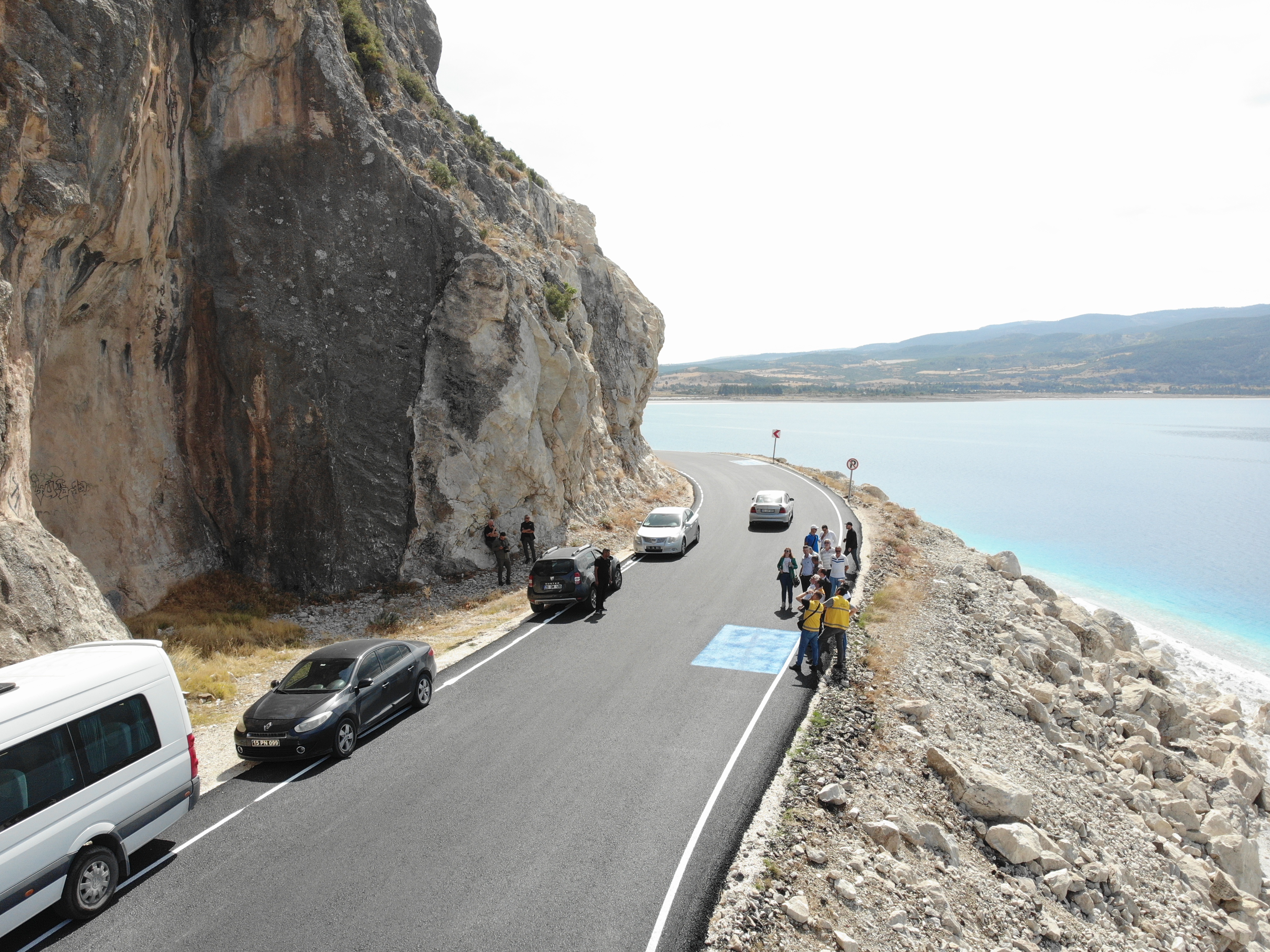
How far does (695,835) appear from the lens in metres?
8.92

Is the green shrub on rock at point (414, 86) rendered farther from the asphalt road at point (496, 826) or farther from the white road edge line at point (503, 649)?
the asphalt road at point (496, 826)

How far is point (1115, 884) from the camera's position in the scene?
1098 centimetres

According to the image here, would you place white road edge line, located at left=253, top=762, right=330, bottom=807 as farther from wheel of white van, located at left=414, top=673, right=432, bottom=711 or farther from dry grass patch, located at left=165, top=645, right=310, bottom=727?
dry grass patch, located at left=165, top=645, right=310, bottom=727

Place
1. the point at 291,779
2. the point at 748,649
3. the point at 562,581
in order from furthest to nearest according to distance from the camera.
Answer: the point at 562,581, the point at 748,649, the point at 291,779

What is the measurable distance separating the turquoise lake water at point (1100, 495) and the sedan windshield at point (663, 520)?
80.5ft

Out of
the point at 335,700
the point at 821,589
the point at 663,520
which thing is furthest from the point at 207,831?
the point at 663,520

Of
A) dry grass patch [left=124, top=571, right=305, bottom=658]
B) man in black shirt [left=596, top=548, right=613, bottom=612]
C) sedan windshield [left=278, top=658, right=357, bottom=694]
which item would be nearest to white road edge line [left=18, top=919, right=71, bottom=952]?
sedan windshield [left=278, top=658, right=357, bottom=694]

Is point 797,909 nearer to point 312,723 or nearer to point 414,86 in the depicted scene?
point 312,723

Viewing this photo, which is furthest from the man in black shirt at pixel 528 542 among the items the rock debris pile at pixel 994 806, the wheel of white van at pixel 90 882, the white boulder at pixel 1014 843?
the wheel of white van at pixel 90 882

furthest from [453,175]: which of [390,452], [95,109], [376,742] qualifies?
[376,742]

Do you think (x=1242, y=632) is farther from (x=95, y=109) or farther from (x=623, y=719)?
(x=95, y=109)

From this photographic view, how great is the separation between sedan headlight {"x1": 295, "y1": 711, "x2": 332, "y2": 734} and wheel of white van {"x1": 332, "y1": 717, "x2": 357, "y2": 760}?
217 mm

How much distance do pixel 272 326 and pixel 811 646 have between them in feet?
57.2

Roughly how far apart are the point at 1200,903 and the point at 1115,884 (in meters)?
2.96
